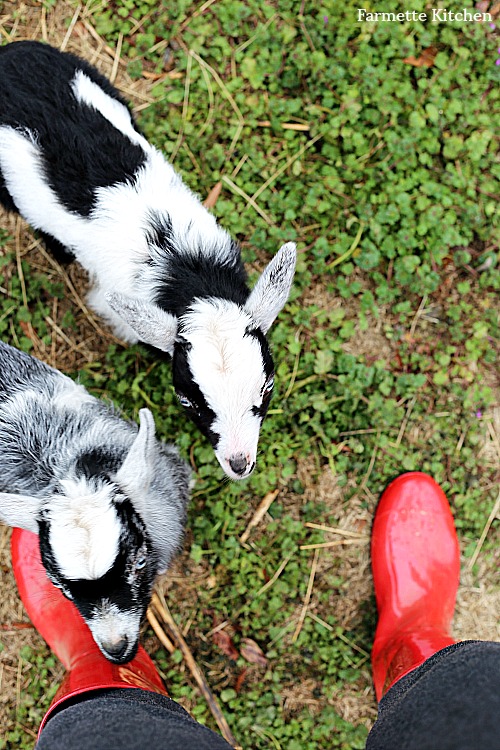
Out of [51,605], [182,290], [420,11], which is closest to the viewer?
[182,290]

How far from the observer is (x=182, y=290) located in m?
2.88

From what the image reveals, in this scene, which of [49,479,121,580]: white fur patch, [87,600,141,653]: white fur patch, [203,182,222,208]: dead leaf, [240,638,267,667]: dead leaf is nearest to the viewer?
[49,479,121,580]: white fur patch

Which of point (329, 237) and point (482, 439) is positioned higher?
point (329, 237)

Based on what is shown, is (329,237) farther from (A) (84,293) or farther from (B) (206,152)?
(A) (84,293)

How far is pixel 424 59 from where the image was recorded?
3.92m

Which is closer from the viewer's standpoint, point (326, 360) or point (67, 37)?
point (326, 360)

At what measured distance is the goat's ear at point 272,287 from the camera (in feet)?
9.01

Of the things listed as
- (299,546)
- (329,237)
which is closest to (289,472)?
(299,546)

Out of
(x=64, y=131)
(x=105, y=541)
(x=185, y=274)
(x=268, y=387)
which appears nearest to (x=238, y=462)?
(x=268, y=387)

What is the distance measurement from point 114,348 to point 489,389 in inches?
92.7

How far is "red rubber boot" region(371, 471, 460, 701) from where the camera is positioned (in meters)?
3.39

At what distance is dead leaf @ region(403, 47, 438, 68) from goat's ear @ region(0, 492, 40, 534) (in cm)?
349

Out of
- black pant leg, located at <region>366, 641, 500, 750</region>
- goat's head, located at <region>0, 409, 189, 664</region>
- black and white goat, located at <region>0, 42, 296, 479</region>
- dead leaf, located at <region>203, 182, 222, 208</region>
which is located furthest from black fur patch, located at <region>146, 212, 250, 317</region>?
black pant leg, located at <region>366, 641, 500, 750</region>

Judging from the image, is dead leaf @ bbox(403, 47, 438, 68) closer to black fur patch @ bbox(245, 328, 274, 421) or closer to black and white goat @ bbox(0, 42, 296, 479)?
black and white goat @ bbox(0, 42, 296, 479)
